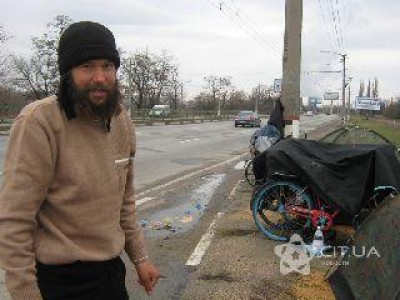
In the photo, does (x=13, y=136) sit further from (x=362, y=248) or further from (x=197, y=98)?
(x=197, y=98)

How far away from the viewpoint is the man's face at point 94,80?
7.43 ft

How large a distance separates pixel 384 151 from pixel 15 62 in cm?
4579

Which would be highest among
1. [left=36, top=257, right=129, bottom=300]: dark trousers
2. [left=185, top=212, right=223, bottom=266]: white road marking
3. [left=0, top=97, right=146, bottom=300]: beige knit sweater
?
[left=0, top=97, right=146, bottom=300]: beige knit sweater

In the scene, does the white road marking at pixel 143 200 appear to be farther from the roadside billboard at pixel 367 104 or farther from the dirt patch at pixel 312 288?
the roadside billboard at pixel 367 104

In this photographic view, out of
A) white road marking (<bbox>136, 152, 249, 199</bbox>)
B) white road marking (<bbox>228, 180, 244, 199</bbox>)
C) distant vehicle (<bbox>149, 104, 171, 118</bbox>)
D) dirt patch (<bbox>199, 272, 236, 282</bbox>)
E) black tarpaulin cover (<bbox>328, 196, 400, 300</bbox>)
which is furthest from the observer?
distant vehicle (<bbox>149, 104, 171, 118</bbox>)

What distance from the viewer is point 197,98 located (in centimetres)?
9400

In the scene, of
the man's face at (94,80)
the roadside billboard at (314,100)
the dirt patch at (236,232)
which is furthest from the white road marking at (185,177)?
the roadside billboard at (314,100)

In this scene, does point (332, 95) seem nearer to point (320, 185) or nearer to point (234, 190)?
point (234, 190)

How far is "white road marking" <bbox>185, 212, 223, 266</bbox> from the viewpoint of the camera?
5744 mm

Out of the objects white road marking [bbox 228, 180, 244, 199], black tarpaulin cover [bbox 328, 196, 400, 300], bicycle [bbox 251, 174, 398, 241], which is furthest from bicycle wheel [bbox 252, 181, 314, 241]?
white road marking [bbox 228, 180, 244, 199]

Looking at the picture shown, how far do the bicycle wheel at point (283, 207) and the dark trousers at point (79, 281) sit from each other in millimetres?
4068

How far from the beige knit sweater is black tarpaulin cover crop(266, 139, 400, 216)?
12.5ft

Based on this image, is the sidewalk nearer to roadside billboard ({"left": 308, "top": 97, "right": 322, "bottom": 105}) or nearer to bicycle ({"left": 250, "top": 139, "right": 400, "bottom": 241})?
bicycle ({"left": 250, "top": 139, "right": 400, "bottom": 241})

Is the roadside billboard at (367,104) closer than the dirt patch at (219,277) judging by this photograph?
→ No
